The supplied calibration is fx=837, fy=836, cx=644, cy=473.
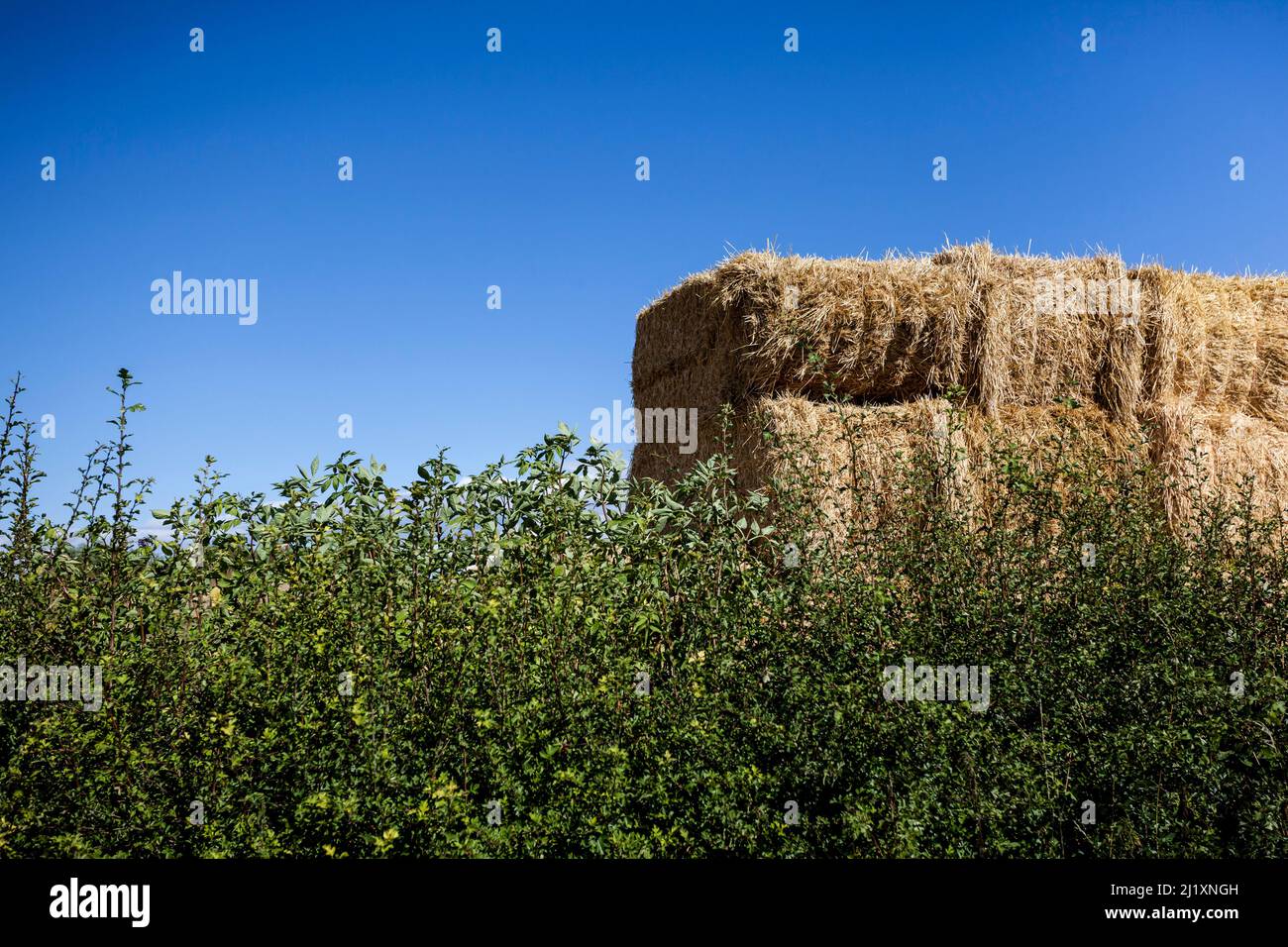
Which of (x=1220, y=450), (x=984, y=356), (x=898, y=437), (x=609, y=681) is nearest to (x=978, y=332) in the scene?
(x=984, y=356)

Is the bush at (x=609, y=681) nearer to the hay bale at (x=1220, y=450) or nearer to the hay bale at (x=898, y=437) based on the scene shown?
the hay bale at (x=898, y=437)

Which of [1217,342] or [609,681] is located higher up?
[1217,342]

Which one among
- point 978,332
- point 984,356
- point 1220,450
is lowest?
point 1220,450

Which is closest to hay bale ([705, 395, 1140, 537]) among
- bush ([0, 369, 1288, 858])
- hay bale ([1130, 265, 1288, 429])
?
hay bale ([1130, 265, 1288, 429])

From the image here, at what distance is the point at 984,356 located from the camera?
286 inches

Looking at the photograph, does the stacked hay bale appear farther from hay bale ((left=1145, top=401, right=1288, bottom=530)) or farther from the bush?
the bush

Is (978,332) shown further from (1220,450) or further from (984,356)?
(1220,450)

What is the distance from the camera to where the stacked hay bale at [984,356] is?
6.83 metres

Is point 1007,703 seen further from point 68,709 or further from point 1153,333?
point 1153,333

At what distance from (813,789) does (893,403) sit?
4944 millimetres

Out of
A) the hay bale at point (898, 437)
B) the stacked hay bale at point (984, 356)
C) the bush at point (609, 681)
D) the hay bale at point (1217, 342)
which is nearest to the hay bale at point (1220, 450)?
the stacked hay bale at point (984, 356)

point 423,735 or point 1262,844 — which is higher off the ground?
point 423,735
